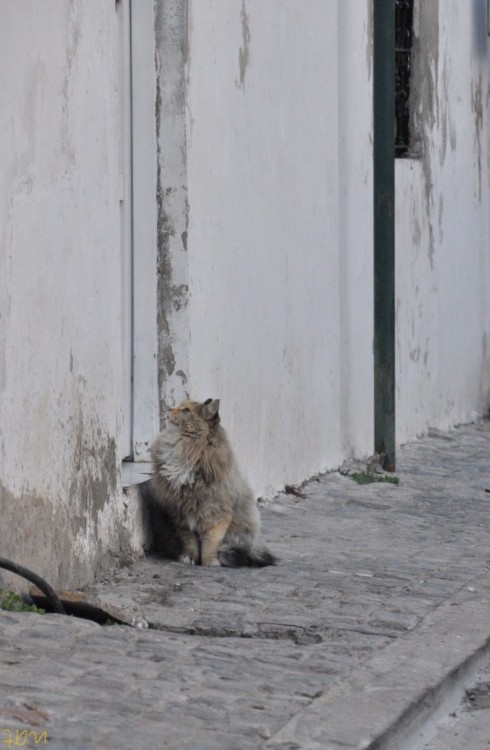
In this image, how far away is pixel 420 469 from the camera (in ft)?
37.4

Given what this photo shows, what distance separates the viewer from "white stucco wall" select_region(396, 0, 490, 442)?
12.8 m

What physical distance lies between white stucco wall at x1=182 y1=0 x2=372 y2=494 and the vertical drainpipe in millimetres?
189

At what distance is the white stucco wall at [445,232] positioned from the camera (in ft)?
42.1

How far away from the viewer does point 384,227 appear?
35.7 feet

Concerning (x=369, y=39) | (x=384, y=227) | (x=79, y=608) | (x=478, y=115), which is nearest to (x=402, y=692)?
(x=79, y=608)

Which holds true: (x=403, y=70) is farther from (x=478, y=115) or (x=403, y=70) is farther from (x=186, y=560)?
(x=186, y=560)

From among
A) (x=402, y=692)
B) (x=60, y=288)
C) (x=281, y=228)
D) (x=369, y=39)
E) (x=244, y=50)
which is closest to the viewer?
(x=402, y=692)

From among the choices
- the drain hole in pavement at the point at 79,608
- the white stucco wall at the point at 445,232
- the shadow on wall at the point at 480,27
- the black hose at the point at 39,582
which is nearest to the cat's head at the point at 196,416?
the drain hole in pavement at the point at 79,608

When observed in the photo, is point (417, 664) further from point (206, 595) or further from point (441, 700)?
point (206, 595)

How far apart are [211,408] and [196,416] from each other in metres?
0.09

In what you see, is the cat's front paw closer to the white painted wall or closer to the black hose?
the white painted wall

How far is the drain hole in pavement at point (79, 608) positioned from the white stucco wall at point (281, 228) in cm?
221

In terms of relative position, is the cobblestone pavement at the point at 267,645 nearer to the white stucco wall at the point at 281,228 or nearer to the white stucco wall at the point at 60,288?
the white stucco wall at the point at 60,288

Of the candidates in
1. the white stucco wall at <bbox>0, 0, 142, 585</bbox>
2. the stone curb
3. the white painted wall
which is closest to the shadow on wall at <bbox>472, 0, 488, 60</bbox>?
the white painted wall
